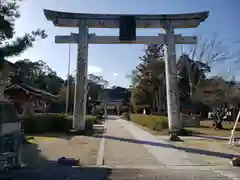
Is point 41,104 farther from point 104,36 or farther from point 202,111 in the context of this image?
point 202,111

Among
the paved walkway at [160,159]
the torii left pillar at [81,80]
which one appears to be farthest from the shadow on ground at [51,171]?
the torii left pillar at [81,80]

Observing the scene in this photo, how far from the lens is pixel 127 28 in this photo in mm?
20422

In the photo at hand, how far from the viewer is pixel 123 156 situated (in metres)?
12.3

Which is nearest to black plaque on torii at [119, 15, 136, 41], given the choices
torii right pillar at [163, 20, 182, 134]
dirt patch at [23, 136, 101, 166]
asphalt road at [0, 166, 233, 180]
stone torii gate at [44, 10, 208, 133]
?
stone torii gate at [44, 10, 208, 133]

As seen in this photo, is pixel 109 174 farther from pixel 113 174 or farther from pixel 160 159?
pixel 160 159

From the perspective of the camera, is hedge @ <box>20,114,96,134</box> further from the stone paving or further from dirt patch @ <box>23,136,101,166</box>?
the stone paving

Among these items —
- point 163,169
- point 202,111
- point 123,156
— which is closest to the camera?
point 163,169

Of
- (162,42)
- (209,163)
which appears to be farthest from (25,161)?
(162,42)

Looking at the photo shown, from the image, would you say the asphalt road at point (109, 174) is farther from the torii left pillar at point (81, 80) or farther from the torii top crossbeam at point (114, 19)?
the torii top crossbeam at point (114, 19)

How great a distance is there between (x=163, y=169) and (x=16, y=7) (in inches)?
267

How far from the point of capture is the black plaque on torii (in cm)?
2033

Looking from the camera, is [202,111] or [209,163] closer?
[209,163]

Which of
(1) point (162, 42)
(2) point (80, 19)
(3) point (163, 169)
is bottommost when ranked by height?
(3) point (163, 169)

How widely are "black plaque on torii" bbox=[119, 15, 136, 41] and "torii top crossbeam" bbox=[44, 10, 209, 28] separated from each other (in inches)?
9.6
